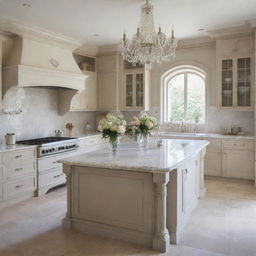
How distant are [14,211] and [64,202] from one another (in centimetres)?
74

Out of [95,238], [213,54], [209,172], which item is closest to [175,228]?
[95,238]

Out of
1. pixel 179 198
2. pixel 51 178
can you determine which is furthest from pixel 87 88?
pixel 179 198

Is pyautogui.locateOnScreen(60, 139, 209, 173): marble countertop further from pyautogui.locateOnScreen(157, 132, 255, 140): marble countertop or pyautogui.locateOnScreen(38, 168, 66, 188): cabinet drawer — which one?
pyautogui.locateOnScreen(157, 132, 255, 140): marble countertop

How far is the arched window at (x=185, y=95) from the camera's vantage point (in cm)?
655

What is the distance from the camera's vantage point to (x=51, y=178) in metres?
5.03

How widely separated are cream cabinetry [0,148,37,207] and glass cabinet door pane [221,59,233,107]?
377 cm

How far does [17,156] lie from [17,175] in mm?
298

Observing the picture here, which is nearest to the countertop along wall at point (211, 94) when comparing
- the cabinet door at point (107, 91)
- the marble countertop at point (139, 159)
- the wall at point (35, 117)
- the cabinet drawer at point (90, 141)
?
the cabinet door at point (107, 91)

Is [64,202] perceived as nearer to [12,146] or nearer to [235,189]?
[12,146]

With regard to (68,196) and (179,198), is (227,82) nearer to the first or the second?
(179,198)

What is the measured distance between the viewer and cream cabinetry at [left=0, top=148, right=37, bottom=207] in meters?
4.28

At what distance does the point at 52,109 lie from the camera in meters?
5.98

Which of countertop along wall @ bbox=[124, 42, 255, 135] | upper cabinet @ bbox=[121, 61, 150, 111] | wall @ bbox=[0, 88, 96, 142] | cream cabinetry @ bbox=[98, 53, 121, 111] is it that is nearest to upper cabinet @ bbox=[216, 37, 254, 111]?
countertop along wall @ bbox=[124, 42, 255, 135]

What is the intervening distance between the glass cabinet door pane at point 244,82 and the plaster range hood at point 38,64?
Result: 3123 mm
